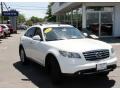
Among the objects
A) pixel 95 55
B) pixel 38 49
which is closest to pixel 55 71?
pixel 95 55

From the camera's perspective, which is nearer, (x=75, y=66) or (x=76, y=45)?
(x=75, y=66)

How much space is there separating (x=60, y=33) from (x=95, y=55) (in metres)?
1.92

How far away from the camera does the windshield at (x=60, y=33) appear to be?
8625 mm

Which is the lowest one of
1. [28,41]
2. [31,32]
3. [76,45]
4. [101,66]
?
[101,66]

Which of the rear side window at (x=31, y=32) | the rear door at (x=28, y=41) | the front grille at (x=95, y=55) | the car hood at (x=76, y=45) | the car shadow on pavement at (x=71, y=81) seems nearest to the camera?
the front grille at (x=95, y=55)

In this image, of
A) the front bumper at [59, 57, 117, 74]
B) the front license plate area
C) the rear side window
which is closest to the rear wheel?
the front bumper at [59, 57, 117, 74]

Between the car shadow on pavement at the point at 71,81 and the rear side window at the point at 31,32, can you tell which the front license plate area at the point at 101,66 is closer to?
the car shadow on pavement at the point at 71,81

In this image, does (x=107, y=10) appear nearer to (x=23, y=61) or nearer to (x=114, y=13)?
(x=114, y=13)

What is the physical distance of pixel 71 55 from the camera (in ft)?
23.4

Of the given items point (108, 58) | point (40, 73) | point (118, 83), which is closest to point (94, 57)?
point (108, 58)

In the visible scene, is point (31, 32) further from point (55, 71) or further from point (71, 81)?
point (55, 71)

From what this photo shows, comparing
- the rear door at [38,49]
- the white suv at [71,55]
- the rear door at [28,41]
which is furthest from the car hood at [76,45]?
the rear door at [28,41]

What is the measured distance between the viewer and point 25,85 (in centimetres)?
766

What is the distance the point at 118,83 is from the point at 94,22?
56.5 feet
